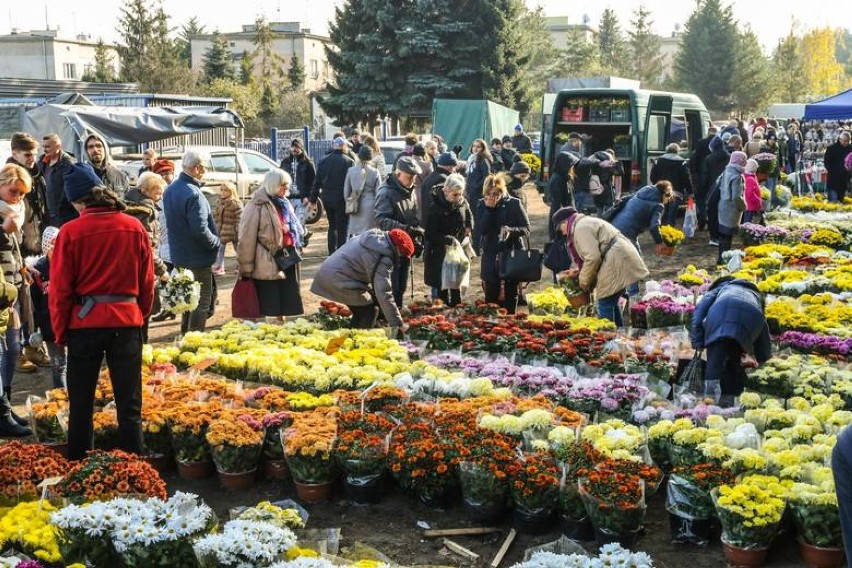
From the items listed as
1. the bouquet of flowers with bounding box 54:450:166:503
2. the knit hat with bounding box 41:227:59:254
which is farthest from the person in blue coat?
the knit hat with bounding box 41:227:59:254

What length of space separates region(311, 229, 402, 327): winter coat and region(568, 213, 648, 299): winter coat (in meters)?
1.74

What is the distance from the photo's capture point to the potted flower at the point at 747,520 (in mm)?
5211

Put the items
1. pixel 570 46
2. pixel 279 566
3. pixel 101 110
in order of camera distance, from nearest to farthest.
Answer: pixel 279 566
pixel 101 110
pixel 570 46

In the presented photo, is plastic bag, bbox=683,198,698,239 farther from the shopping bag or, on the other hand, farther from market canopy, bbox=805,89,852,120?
the shopping bag

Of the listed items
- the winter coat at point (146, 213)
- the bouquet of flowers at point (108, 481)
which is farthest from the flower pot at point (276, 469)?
the winter coat at point (146, 213)

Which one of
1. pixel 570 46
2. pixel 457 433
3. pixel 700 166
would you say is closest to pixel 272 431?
pixel 457 433

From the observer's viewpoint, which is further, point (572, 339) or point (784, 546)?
point (572, 339)

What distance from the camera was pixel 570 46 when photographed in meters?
67.9

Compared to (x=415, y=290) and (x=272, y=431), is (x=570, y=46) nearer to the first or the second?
(x=415, y=290)

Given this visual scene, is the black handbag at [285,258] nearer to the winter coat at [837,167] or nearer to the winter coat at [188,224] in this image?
the winter coat at [188,224]

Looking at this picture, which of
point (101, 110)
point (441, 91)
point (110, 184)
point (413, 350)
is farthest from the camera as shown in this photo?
point (441, 91)

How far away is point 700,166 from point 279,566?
15.6 meters

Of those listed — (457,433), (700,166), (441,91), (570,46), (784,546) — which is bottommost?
(784,546)

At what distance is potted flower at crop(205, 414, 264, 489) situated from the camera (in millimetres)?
6367
